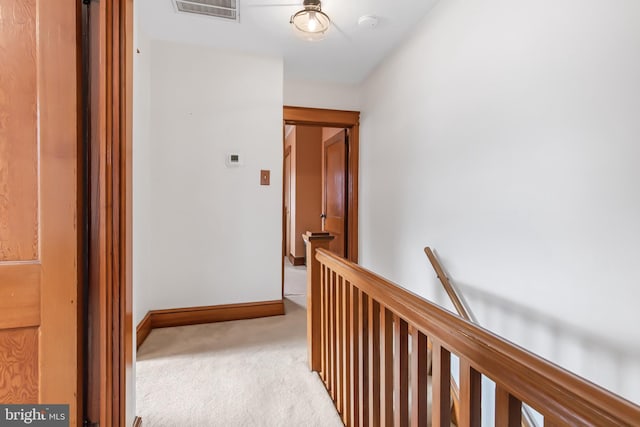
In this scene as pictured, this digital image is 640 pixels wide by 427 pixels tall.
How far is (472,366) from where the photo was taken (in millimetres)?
646

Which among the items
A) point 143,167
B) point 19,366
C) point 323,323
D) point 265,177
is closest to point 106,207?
point 19,366

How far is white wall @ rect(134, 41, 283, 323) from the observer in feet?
8.23

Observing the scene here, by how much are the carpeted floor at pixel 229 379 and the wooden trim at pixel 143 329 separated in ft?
0.16

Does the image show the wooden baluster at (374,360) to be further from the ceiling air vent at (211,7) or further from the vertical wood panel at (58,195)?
the ceiling air vent at (211,7)

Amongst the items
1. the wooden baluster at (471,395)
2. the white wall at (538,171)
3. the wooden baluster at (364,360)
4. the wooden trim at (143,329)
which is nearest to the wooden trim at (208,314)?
the wooden trim at (143,329)

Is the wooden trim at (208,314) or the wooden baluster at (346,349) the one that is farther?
the wooden trim at (208,314)

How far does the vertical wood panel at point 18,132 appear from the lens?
847 mm

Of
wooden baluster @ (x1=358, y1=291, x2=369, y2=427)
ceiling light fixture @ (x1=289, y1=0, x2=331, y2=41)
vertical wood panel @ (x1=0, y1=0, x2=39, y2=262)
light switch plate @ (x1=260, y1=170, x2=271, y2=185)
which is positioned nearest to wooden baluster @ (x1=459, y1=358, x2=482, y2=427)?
wooden baluster @ (x1=358, y1=291, x2=369, y2=427)

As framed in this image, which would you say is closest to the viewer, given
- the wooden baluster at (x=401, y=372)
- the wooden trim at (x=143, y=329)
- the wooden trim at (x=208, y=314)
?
the wooden baluster at (x=401, y=372)

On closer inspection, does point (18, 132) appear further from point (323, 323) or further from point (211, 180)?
point (211, 180)

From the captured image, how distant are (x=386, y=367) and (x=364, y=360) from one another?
0.19 m

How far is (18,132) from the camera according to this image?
2.80 feet

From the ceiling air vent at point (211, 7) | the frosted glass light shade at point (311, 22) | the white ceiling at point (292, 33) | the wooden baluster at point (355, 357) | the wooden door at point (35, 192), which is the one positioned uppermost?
the ceiling air vent at point (211, 7)

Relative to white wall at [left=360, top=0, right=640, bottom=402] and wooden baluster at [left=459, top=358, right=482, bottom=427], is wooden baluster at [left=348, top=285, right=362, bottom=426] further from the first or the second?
white wall at [left=360, top=0, right=640, bottom=402]
